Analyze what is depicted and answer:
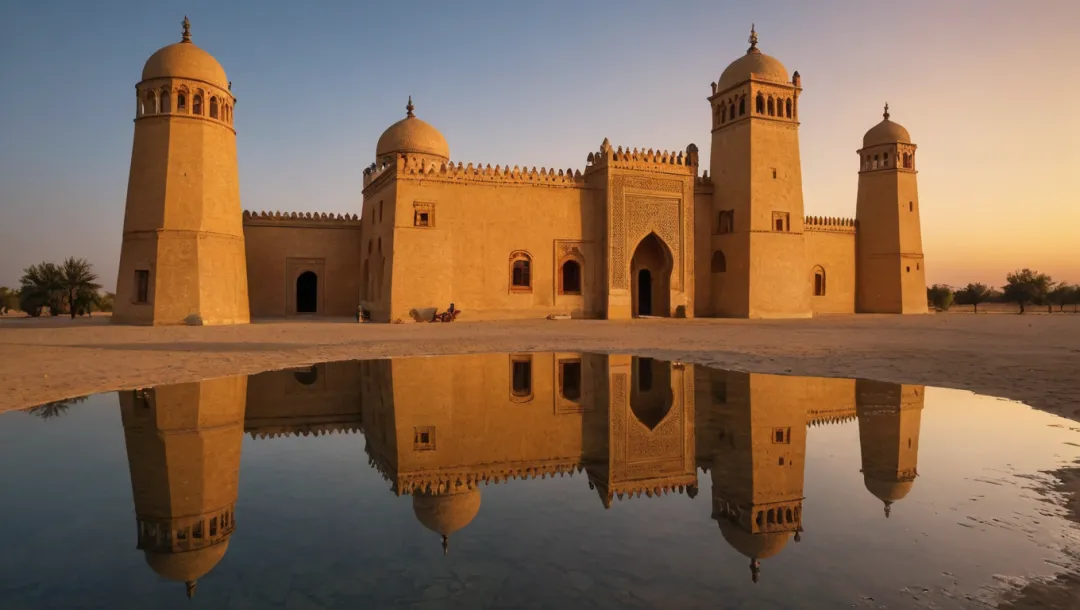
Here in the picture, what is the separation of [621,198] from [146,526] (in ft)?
66.1

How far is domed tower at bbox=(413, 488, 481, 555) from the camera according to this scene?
3.22m

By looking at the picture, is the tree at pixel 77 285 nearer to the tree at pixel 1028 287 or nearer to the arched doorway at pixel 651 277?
the arched doorway at pixel 651 277

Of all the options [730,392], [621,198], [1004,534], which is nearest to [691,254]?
[621,198]

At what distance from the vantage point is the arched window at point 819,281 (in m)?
27.6

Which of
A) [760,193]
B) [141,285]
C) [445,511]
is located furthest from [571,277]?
[445,511]

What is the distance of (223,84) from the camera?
1906 centimetres

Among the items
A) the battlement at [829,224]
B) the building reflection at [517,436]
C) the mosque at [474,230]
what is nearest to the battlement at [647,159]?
the mosque at [474,230]

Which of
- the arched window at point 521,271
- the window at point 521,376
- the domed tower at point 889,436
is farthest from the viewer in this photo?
the arched window at point 521,271

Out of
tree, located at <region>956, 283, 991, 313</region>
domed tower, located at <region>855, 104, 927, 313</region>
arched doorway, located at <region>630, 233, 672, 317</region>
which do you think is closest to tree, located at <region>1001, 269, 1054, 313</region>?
tree, located at <region>956, 283, 991, 313</region>

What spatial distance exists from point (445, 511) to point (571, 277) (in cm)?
1961

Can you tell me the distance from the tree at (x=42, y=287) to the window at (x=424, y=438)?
92.6 ft

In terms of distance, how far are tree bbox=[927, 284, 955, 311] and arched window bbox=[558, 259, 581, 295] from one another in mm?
Result: 29068

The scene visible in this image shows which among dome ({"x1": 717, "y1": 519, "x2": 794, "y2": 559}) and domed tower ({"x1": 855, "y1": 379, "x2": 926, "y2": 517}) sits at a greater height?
domed tower ({"x1": 855, "y1": 379, "x2": 926, "y2": 517})

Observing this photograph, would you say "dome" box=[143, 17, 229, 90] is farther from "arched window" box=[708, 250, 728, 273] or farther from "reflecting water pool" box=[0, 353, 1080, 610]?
"arched window" box=[708, 250, 728, 273]
